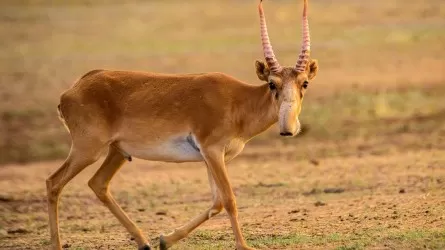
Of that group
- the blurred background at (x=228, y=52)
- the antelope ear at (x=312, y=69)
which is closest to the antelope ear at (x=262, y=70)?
the antelope ear at (x=312, y=69)

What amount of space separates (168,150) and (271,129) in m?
10.3

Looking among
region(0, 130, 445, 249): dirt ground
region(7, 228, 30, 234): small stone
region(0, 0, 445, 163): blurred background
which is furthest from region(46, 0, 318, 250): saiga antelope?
region(0, 0, 445, 163): blurred background

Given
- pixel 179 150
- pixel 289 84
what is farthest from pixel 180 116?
pixel 289 84

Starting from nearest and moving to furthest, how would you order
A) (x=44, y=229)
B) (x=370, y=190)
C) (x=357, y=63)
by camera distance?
(x=44, y=229) → (x=370, y=190) → (x=357, y=63)

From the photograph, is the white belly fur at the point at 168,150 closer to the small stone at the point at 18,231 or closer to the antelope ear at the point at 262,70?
the antelope ear at the point at 262,70

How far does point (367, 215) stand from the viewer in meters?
13.5

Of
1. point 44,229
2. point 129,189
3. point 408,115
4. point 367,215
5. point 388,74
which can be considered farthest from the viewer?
point 388,74

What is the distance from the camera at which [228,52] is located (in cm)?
3288

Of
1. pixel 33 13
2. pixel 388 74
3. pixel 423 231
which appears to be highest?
pixel 33 13

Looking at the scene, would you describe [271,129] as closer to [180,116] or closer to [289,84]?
[180,116]

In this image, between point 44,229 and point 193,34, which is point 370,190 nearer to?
point 44,229

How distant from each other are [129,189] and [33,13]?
26.5 metres

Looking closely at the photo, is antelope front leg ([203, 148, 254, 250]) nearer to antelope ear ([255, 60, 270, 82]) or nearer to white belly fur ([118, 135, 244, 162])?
white belly fur ([118, 135, 244, 162])

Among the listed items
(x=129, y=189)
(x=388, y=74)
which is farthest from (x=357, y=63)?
(x=129, y=189)
